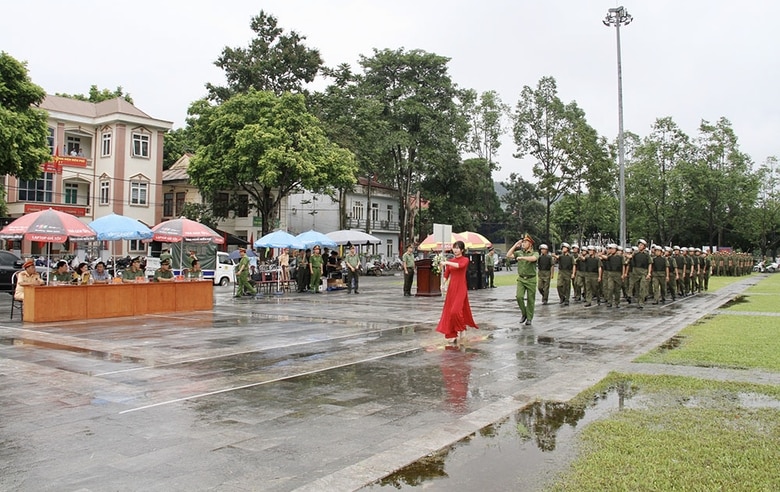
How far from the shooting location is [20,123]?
2234 cm

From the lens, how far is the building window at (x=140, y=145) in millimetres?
41031

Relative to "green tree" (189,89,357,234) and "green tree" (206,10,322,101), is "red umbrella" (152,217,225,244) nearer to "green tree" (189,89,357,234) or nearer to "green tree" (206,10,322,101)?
"green tree" (189,89,357,234)

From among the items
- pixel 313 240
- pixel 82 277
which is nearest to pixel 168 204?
pixel 313 240

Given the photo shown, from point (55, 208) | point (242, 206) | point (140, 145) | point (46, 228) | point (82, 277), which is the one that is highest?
point (140, 145)

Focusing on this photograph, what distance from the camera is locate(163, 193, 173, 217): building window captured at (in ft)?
155

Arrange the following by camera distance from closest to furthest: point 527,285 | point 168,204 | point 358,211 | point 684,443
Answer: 1. point 684,443
2. point 527,285
3. point 168,204
4. point 358,211

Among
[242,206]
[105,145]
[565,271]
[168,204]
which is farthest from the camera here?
[168,204]

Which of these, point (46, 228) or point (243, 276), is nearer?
point (46, 228)

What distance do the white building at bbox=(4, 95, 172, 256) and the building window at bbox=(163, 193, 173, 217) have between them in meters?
5.03

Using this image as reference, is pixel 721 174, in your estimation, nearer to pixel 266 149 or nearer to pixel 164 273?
pixel 266 149

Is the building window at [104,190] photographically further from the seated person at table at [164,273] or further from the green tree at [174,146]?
the seated person at table at [164,273]

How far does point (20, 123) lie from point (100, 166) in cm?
1905

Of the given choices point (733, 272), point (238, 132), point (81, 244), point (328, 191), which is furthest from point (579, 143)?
point (81, 244)

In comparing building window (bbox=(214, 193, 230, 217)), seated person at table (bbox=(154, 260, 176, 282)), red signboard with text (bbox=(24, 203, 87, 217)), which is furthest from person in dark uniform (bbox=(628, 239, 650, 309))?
red signboard with text (bbox=(24, 203, 87, 217))
